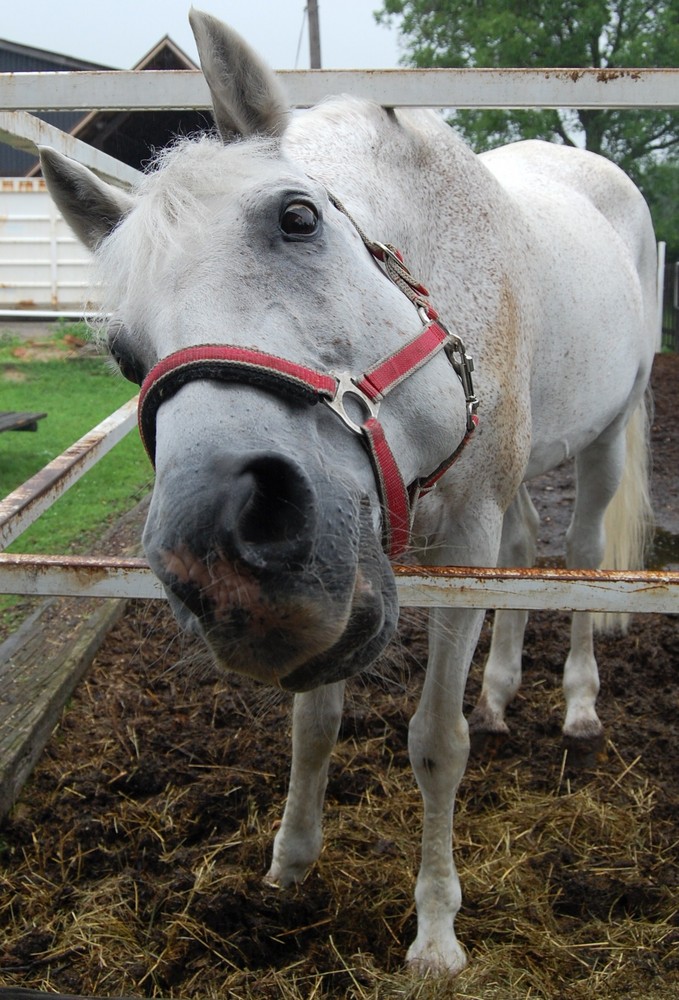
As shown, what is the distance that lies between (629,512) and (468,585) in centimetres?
263

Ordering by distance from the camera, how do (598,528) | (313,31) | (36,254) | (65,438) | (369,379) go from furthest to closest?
(313,31) < (36,254) < (65,438) < (598,528) < (369,379)

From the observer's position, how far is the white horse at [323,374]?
4.36 feet

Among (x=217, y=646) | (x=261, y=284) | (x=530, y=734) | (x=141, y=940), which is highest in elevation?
(x=261, y=284)

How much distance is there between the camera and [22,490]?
2531mm

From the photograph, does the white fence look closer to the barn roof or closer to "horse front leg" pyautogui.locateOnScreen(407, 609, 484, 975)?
"horse front leg" pyautogui.locateOnScreen(407, 609, 484, 975)

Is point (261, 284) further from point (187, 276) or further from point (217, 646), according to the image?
point (217, 646)

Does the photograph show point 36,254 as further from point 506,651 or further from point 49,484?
point 49,484

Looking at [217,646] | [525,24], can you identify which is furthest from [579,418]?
[525,24]

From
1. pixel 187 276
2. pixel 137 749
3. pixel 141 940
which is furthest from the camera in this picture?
pixel 137 749

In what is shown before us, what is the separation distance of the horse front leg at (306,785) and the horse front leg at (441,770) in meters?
0.26

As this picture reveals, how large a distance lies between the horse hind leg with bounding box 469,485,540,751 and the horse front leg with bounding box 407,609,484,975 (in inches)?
32.6

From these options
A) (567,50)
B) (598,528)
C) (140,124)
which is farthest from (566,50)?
(598,528)

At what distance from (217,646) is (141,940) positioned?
1.51m

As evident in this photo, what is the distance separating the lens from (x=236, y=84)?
67.7 inches
